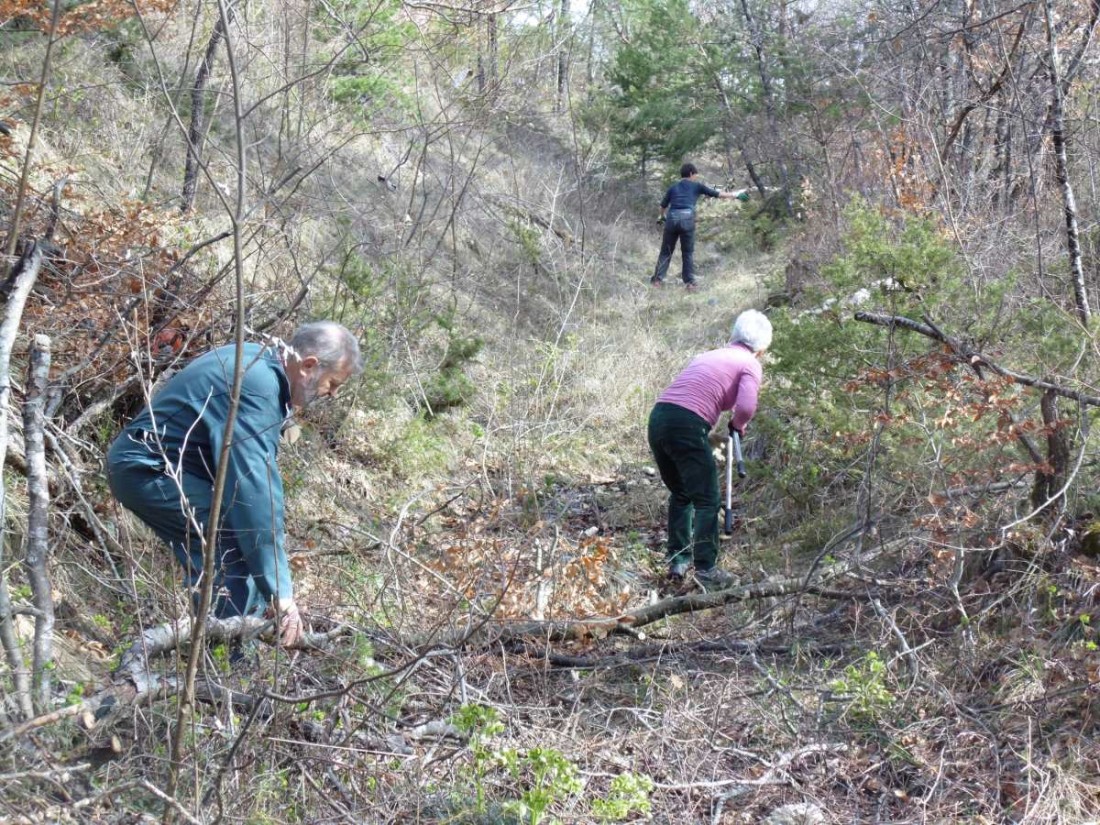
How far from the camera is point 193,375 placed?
148 inches

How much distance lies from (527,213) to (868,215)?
295 inches

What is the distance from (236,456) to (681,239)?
1086 cm

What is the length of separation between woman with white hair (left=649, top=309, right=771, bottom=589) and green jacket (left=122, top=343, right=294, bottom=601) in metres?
2.73

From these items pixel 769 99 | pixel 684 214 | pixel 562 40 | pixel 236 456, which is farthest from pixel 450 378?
pixel 769 99

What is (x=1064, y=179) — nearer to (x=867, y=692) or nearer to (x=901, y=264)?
(x=901, y=264)

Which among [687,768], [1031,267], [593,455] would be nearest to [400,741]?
[687,768]

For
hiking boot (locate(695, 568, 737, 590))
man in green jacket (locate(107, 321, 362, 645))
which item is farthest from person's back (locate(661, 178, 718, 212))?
man in green jacket (locate(107, 321, 362, 645))

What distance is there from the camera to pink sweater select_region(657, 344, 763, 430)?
5.91m

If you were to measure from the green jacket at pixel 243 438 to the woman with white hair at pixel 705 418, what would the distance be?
273 cm

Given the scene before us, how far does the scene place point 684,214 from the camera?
13.5 metres

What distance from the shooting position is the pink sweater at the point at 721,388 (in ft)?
19.4

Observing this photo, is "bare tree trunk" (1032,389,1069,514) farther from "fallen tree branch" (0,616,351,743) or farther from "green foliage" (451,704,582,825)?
"fallen tree branch" (0,616,351,743)

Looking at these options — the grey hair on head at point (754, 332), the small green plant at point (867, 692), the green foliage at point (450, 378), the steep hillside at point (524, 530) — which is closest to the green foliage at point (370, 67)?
the steep hillside at point (524, 530)

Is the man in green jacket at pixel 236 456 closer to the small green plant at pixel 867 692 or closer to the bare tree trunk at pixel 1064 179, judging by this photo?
the small green plant at pixel 867 692
